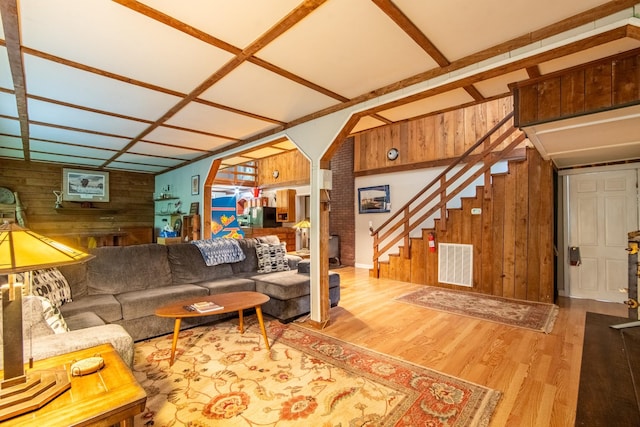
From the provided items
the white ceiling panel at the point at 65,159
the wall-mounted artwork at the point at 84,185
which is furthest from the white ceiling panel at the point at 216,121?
the wall-mounted artwork at the point at 84,185

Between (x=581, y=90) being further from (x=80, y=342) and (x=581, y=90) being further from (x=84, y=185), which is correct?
(x=84, y=185)

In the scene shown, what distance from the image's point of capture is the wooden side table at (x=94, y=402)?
1.01 m

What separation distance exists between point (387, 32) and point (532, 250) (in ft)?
12.9

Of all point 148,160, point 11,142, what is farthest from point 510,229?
point 11,142

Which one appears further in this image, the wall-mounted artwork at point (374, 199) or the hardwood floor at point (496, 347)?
the wall-mounted artwork at point (374, 199)

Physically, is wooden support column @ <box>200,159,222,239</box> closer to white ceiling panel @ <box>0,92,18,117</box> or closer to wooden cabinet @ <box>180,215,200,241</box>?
wooden cabinet @ <box>180,215,200,241</box>

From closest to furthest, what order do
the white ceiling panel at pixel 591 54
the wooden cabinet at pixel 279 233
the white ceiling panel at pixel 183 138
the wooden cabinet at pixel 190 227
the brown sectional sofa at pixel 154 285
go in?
the white ceiling panel at pixel 591 54
the brown sectional sofa at pixel 154 285
the white ceiling panel at pixel 183 138
the wooden cabinet at pixel 190 227
the wooden cabinet at pixel 279 233

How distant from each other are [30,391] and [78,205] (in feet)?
25.9

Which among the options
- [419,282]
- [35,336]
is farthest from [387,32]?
[419,282]

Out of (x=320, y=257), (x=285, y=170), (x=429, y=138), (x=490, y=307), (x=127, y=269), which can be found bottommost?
(x=490, y=307)

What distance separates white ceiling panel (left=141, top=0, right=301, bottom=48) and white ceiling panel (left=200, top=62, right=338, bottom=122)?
450 mm

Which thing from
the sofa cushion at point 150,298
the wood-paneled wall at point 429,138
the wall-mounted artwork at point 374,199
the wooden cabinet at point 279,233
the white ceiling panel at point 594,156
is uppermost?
the wood-paneled wall at point 429,138

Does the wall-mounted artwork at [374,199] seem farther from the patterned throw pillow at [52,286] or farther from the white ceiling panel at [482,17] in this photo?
the patterned throw pillow at [52,286]

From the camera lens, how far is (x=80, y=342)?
5.47 feet
